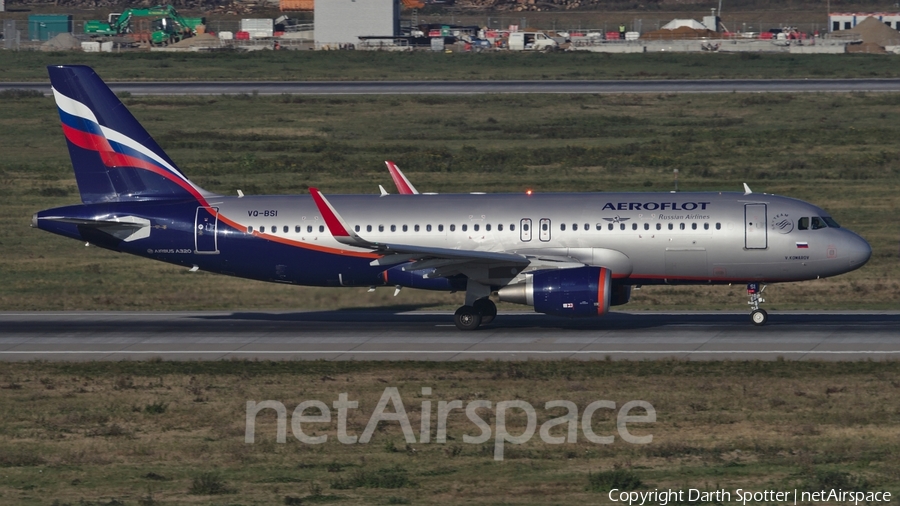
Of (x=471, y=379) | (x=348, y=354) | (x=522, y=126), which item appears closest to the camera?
(x=471, y=379)

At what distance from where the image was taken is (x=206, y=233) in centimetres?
3934

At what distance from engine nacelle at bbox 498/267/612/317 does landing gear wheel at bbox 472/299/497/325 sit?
7.89 ft

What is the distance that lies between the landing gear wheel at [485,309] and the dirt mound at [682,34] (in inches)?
4693

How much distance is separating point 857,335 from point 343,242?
15.4 metres

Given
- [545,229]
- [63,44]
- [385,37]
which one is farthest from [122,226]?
[63,44]

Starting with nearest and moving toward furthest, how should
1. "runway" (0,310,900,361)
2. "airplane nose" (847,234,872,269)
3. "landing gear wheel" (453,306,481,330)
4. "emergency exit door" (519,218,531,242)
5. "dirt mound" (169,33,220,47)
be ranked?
"runway" (0,310,900,361) < "airplane nose" (847,234,872,269) < "emergency exit door" (519,218,531,242) < "landing gear wheel" (453,306,481,330) < "dirt mound" (169,33,220,47)

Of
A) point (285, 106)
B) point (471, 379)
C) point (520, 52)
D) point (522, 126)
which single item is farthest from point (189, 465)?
point (520, 52)

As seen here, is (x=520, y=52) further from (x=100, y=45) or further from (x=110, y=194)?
(x=110, y=194)

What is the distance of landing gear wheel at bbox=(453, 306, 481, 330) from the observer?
3809 cm

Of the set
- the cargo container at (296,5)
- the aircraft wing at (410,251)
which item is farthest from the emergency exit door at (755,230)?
the cargo container at (296,5)

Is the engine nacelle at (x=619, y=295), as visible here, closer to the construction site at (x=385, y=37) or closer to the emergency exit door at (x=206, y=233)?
the emergency exit door at (x=206, y=233)

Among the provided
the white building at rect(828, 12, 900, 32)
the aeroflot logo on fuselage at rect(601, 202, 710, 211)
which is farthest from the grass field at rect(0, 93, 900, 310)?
the white building at rect(828, 12, 900, 32)

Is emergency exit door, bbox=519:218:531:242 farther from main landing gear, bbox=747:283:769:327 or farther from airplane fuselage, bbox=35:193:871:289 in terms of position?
main landing gear, bbox=747:283:769:327

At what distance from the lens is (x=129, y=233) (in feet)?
129
